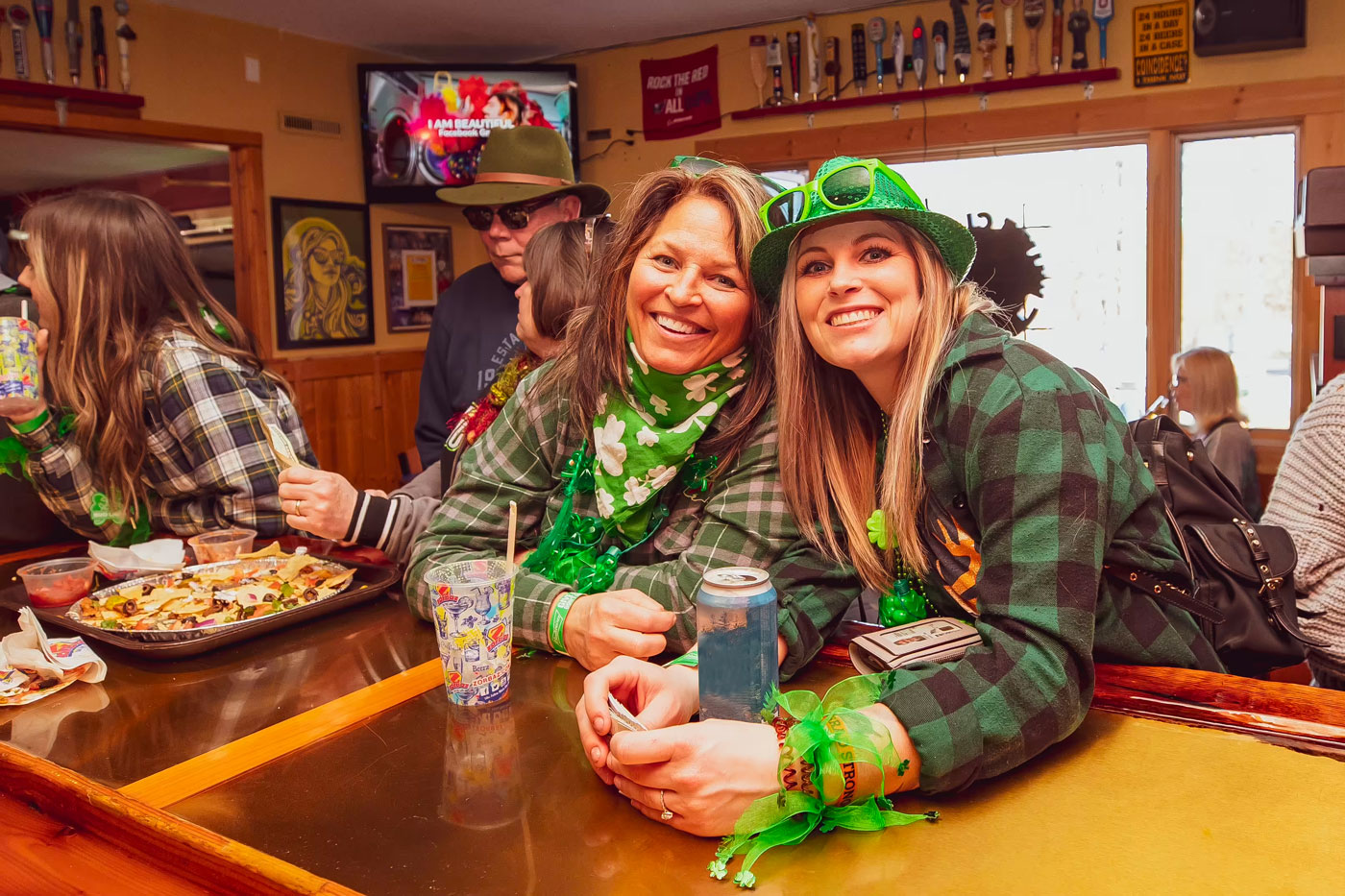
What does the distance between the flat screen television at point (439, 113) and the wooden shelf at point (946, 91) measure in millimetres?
1265

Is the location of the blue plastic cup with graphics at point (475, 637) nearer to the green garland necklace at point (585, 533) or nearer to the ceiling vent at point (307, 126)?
the green garland necklace at point (585, 533)

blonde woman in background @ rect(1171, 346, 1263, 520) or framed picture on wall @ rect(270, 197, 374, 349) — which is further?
framed picture on wall @ rect(270, 197, 374, 349)

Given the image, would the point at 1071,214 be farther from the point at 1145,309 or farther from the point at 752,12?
the point at 752,12

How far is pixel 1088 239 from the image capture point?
526 centimetres

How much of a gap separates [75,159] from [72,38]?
8.76 feet

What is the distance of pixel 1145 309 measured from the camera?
202 inches

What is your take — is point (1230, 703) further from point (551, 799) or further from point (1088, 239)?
point (1088, 239)

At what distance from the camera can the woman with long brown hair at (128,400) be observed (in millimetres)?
2084

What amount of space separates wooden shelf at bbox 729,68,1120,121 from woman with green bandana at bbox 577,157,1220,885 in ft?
14.2

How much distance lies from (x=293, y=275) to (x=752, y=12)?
10.3ft

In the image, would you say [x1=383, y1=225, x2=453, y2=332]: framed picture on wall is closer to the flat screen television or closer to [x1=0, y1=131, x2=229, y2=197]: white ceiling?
the flat screen television

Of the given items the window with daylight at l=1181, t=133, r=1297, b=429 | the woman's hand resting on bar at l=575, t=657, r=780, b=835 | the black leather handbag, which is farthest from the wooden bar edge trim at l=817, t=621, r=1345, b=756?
the window with daylight at l=1181, t=133, r=1297, b=429

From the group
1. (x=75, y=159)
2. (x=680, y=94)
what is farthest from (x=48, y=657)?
(x=75, y=159)

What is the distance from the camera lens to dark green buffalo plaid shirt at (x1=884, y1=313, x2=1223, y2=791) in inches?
40.0
